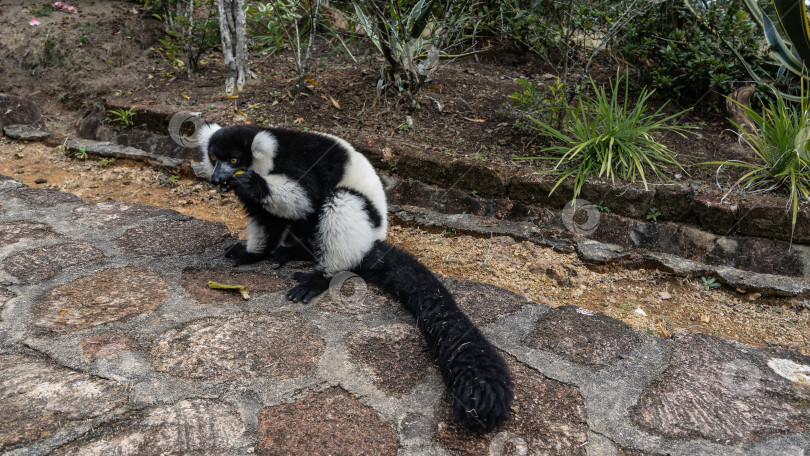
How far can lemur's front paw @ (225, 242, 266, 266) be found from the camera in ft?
11.3

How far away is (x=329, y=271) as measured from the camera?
3199 millimetres

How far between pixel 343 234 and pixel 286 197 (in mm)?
395

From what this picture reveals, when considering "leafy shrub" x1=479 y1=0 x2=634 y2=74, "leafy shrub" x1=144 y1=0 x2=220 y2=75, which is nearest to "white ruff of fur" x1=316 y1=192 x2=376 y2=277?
"leafy shrub" x1=479 y1=0 x2=634 y2=74

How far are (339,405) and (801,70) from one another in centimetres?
509

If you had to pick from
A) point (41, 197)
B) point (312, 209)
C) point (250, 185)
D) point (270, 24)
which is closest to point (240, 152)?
point (250, 185)

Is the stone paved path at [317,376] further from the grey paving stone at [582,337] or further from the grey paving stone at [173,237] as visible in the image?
the grey paving stone at [173,237]

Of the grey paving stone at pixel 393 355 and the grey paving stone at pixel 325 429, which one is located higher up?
the grey paving stone at pixel 393 355

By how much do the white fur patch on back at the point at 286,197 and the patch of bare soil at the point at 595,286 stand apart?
46.5 inches

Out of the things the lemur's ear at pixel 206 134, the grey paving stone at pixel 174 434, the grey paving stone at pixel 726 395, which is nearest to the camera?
the grey paving stone at pixel 174 434

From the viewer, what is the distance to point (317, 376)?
2.28 metres

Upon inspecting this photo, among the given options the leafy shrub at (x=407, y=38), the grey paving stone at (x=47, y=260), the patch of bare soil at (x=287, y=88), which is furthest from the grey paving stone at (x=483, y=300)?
the leafy shrub at (x=407, y=38)

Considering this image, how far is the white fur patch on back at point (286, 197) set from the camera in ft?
10.2

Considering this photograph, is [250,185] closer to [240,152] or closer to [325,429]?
[240,152]

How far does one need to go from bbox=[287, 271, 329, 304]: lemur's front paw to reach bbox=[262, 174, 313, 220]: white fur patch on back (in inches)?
15.1
